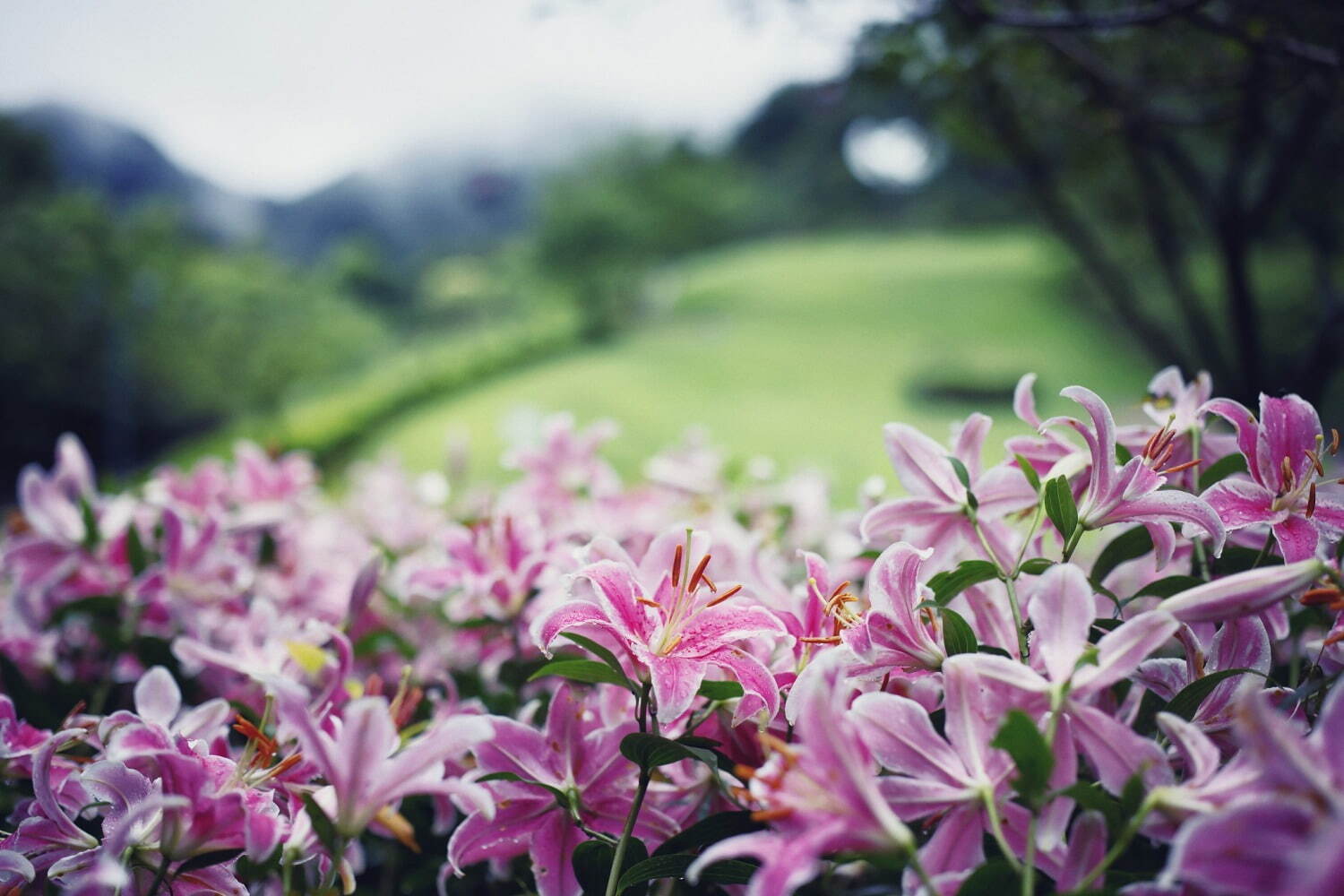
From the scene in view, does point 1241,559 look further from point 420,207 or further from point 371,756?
point 420,207

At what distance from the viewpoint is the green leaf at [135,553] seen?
74cm

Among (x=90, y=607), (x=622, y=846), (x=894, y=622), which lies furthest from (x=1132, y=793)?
(x=90, y=607)

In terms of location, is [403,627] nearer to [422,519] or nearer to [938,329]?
[422,519]

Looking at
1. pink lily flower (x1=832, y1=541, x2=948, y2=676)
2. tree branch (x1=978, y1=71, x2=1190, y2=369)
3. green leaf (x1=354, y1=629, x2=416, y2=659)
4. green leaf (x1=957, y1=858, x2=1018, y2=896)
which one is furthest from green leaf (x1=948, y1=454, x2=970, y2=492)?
tree branch (x1=978, y1=71, x2=1190, y2=369)

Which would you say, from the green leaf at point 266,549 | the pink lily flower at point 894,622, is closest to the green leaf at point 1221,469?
the pink lily flower at point 894,622

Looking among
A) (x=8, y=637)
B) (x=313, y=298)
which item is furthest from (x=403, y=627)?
(x=313, y=298)

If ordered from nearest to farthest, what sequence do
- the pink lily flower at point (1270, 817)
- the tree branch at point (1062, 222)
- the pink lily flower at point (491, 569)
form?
the pink lily flower at point (1270, 817), the pink lily flower at point (491, 569), the tree branch at point (1062, 222)

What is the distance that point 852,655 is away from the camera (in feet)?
1.29

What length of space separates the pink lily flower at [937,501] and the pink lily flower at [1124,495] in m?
0.05

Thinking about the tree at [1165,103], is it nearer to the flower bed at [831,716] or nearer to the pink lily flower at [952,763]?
the flower bed at [831,716]

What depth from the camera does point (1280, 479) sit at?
0.44m

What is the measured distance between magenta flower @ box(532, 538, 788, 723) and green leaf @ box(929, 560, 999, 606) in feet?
0.29

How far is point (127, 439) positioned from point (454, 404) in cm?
234

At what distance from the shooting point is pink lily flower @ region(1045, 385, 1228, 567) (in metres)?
0.41
